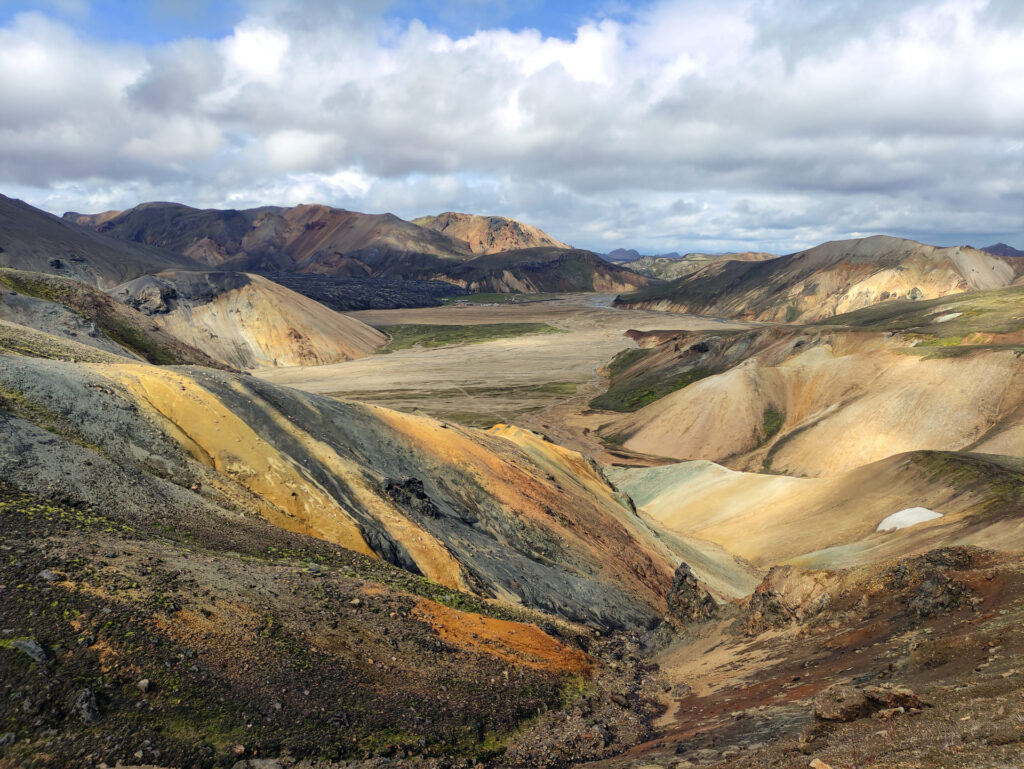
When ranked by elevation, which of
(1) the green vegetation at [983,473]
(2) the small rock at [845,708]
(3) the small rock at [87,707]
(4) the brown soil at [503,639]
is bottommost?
(1) the green vegetation at [983,473]

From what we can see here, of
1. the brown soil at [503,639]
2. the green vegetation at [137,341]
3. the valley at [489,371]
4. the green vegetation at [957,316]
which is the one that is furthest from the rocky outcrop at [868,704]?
the green vegetation at [957,316]

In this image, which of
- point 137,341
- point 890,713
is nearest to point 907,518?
point 890,713

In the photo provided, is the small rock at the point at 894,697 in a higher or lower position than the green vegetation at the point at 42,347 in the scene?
lower

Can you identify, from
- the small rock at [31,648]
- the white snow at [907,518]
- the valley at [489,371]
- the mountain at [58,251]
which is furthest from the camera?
the mountain at [58,251]

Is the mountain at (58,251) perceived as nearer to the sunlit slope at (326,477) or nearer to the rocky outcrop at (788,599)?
the sunlit slope at (326,477)

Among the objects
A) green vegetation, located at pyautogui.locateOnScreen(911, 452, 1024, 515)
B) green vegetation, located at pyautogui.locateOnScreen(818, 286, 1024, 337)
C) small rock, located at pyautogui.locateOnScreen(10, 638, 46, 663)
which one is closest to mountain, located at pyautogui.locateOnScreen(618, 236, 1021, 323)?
green vegetation, located at pyautogui.locateOnScreen(818, 286, 1024, 337)

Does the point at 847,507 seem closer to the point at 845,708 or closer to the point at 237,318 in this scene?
the point at 845,708
